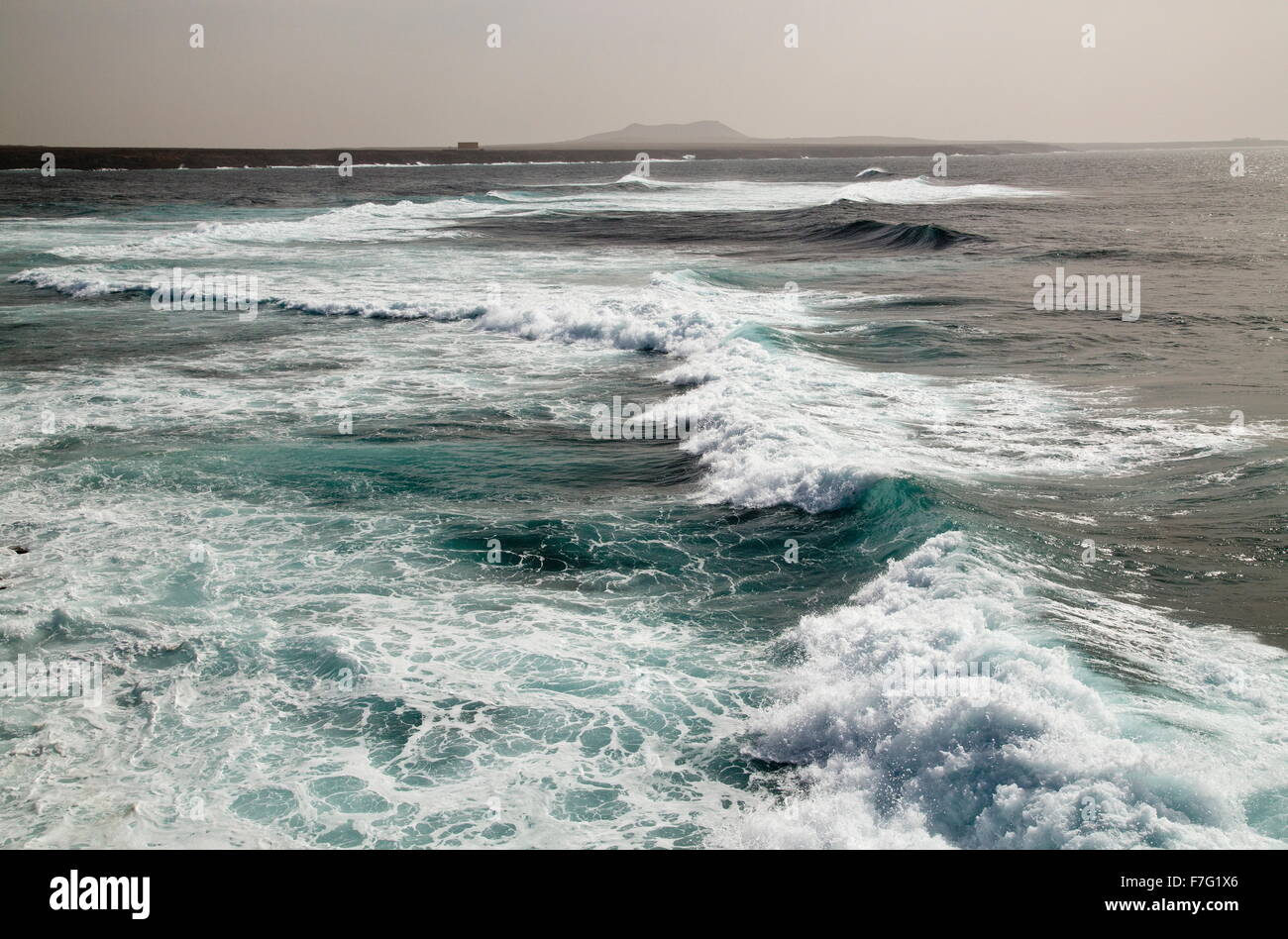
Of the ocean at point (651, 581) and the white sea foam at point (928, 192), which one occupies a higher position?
the white sea foam at point (928, 192)

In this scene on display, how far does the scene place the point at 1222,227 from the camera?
41.2 meters

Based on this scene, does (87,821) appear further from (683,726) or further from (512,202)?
(512,202)

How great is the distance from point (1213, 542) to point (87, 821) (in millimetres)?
9942

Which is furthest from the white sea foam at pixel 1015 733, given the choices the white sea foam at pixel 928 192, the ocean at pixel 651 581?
the white sea foam at pixel 928 192

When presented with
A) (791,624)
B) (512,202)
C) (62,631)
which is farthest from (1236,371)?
(512,202)

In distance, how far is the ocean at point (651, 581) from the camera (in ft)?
20.3

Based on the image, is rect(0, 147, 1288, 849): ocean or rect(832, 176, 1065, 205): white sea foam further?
rect(832, 176, 1065, 205): white sea foam

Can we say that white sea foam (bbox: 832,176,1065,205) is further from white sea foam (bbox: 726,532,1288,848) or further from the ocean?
white sea foam (bbox: 726,532,1288,848)

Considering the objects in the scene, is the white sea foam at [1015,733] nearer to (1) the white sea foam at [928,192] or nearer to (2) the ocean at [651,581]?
(2) the ocean at [651,581]

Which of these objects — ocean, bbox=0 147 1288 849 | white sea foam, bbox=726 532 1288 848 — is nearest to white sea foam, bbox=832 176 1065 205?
ocean, bbox=0 147 1288 849

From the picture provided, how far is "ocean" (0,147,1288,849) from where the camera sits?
6.20 metres

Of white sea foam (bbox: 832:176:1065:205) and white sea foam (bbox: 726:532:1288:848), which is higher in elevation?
white sea foam (bbox: 832:176:1065:205)

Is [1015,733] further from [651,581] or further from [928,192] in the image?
[928,192]

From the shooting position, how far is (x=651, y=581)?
9.47 metres
